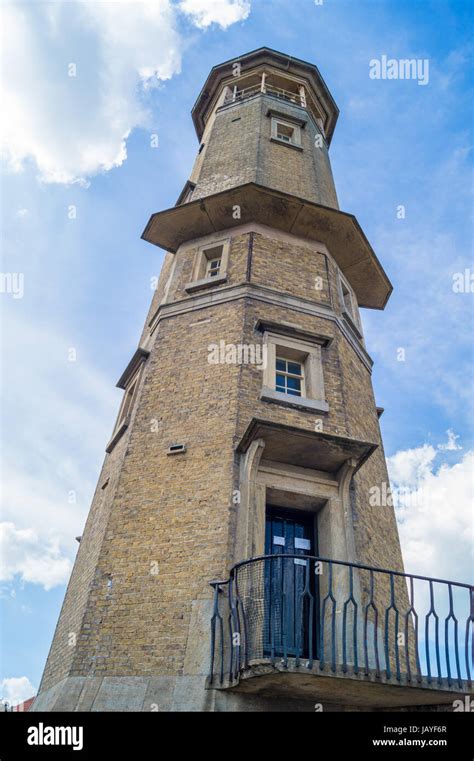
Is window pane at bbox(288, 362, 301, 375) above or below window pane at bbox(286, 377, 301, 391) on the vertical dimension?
above

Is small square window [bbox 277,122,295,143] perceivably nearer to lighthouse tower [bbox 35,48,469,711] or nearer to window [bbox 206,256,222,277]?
lighthouse tower [bbox 35,48,469,711]

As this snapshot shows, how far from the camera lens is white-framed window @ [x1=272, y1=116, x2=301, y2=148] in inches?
773

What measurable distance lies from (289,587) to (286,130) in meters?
16.3

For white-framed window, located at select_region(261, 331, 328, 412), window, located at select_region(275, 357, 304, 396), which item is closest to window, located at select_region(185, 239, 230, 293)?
white-framed window, located at select_region(261, 331, 328, 412)

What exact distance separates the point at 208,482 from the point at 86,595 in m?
2.72

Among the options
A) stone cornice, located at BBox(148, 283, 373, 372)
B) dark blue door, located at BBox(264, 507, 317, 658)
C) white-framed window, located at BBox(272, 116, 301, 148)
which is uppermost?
white-framed window, located at BBox(272, 116, 301, 148)

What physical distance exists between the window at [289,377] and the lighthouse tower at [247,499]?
0.03m

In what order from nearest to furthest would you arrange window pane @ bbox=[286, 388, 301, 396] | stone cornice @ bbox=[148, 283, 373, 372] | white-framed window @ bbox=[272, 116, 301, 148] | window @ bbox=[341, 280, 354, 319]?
window pane @ bbox=[286, 388, 301, 396] → stone cornice @ bbox=[148, 283, 373, 372] → window @ bbox=[341, 280, 354, 319] → white-framed window @ bbox=[272, 116, 301, 148]

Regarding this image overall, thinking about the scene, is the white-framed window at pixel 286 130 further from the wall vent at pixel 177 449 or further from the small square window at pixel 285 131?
the wall vent at pixel 177 449

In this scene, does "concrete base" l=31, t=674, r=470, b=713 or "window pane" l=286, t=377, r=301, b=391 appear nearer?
"concrete base" l=31, t=674, r=470, b=713

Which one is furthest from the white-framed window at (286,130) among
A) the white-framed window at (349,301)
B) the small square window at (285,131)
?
the white-framed window at (349,301)

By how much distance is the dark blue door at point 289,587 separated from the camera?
7934mm

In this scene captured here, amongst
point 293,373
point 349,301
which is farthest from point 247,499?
point 349,301
